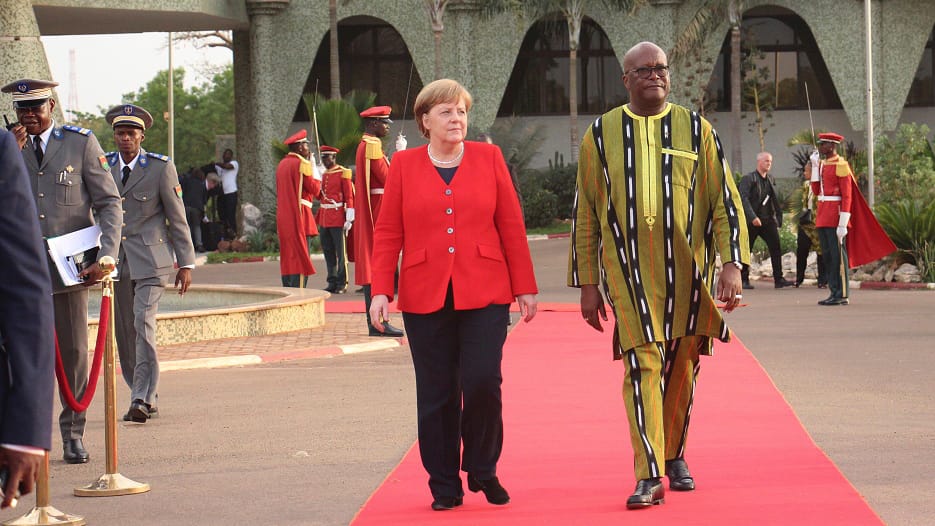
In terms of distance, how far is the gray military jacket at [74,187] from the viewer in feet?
26.5

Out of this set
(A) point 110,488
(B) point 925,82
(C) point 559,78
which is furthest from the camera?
(C) point 559,78

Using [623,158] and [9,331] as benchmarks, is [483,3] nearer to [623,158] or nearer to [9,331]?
[623,158]

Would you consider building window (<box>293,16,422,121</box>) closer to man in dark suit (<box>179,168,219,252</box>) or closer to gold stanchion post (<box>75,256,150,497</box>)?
man in dark suit (<box>179,168,219,252</box>)

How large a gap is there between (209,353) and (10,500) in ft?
32.6

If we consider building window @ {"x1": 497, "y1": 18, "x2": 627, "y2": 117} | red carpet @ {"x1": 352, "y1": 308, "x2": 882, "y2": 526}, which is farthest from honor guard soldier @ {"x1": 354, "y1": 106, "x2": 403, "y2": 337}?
building window @ {"x1": 497, "y1": 18, "x2": 627, "y2": 117}

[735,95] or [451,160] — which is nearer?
[451,160]

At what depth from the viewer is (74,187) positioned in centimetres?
815

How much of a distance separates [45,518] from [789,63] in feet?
125

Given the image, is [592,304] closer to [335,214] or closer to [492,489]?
[492,489]

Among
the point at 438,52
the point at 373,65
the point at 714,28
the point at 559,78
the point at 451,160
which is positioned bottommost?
the point at 451,160

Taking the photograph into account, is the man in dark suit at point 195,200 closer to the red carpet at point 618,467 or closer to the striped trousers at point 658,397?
the red carpet at point 618,467

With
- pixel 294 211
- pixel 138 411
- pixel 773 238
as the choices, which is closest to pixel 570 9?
pixel 773 238

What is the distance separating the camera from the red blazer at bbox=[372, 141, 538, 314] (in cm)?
640

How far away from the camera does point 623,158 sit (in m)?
6.49
